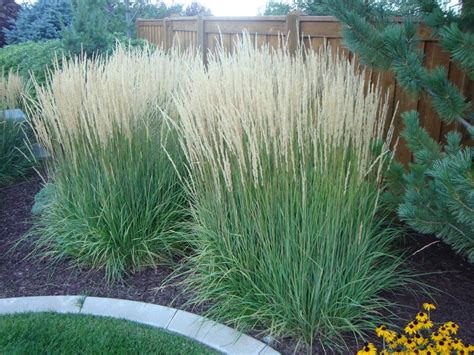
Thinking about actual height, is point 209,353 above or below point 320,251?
below

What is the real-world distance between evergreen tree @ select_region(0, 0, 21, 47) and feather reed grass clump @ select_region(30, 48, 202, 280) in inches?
468

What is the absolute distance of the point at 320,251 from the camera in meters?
2.60

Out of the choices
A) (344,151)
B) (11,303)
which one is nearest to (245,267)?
(344,151)

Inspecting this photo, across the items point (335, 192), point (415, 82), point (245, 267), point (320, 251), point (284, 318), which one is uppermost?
point (415, 82)

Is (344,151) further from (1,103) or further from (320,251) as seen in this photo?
(1,103)

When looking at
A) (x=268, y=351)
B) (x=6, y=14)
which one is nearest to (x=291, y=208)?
(x=268, y=351)

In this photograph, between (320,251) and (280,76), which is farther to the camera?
(280,76)

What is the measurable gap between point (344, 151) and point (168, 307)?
1.35 m

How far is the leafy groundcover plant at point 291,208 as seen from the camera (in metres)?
2.60

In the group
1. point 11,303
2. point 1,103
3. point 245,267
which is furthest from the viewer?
point 1,103

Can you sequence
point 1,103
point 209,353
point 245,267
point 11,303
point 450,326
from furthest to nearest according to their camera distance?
point 1,103
point 11,303
point 245,267
point 209,353
point 450,326

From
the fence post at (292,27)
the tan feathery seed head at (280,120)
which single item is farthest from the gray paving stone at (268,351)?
the fence post at (292,27)

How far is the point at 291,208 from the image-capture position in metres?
2.60

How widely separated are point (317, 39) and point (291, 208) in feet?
8.91
